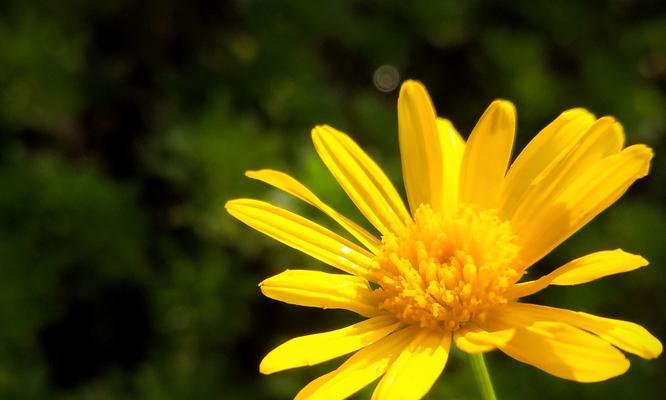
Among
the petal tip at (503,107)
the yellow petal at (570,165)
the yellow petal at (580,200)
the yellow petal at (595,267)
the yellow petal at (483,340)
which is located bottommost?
the yellow petal at (483,340)

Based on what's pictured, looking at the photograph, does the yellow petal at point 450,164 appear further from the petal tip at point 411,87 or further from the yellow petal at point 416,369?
the yellow petal at point 416,369

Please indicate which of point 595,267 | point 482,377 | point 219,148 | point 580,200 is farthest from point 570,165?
point 219,148

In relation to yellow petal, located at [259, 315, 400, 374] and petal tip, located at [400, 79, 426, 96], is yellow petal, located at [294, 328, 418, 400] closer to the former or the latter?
yellow petal, located at [259, 315, 400, 374]

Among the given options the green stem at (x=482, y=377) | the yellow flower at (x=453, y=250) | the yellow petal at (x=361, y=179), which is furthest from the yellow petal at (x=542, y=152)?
the green stem at (x=482, y=377)

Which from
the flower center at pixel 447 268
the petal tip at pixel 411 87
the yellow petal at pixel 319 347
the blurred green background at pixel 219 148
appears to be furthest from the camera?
the blurred green background at pixel 219 148

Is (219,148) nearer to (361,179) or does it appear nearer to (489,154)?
(361,179)

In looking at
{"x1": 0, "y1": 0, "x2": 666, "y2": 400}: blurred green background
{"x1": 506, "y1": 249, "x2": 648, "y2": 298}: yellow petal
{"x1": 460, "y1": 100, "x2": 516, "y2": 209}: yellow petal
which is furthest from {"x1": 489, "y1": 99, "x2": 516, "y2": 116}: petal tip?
{"x1": 0, "y1": 0, "x2": 666, "y2": 400}: blurred green background

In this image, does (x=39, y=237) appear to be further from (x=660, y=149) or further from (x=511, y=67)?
(x=660, y=149)

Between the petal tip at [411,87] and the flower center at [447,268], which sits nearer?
the flower center at [447,268]
